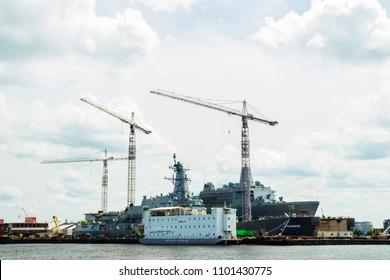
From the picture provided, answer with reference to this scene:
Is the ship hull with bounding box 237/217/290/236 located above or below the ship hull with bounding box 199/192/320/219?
below

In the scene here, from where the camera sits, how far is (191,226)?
332 feet

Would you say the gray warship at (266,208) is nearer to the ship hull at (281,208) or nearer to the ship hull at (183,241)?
the ship hull at (281,208)

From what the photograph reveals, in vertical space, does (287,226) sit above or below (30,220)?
above

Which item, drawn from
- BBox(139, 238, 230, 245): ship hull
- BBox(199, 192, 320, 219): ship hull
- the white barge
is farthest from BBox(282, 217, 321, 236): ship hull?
BBox(139, 238, 230, 245): ship hull

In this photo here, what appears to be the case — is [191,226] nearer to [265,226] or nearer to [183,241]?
[183,241]

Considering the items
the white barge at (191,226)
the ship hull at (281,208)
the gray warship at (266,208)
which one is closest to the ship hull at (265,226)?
the gray warship at (266,208)

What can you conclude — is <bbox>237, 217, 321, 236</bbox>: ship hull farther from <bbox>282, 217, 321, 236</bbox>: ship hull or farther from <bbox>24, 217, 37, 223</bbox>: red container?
<bbox>24, 217, 37, 223</bbox>: red container

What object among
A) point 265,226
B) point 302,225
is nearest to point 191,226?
point 265,226

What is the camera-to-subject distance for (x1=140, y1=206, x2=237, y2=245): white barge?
9888 cm
